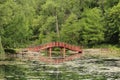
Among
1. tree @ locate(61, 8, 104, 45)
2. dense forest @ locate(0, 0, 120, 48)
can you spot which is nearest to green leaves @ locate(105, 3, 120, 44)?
dense forest @ locate(0, 0, 120, 48)

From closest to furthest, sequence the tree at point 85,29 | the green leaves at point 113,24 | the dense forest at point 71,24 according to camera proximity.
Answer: the dense forest at point 71,24
the green leaves at point 113,24
the tree at point 85,29

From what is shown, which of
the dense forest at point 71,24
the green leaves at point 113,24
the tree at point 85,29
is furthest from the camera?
the tree at point 85,29

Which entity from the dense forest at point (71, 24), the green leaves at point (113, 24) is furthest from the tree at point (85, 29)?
the green leaves at point (113, 24)

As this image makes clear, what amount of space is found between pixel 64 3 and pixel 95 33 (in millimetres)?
12774

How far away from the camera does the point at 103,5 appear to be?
89.2 metres

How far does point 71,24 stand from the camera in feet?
276

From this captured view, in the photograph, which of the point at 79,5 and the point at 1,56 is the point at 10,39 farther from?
the point at 79,5

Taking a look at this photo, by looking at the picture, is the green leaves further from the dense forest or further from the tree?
the tree

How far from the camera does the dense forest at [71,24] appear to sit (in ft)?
228

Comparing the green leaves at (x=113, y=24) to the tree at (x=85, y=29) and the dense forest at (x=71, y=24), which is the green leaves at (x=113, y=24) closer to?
the dense forest at (x=71, y=24)

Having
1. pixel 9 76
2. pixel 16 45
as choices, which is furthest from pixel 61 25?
pixel 9 76

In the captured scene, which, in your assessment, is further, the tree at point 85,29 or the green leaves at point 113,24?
the tree at point 85,29

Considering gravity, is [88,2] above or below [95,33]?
above

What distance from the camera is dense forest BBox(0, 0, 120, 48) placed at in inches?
2735
